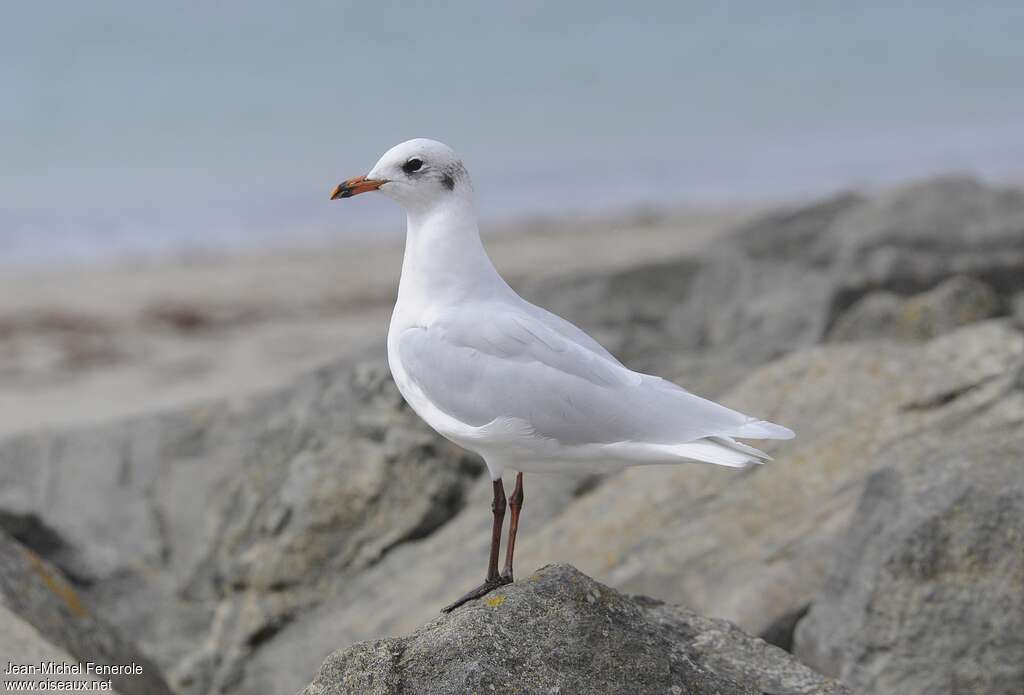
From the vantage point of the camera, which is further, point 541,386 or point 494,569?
point 494,569

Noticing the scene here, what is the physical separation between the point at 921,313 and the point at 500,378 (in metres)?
3.36

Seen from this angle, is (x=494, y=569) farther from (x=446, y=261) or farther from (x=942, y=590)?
(x=942, y=590)

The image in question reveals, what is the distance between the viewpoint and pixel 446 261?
3754 millimetres

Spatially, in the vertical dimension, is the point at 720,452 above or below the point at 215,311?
above

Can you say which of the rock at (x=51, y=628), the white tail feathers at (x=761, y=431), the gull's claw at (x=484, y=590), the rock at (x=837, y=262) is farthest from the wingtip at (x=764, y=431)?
the rock at (x=837, y=262)

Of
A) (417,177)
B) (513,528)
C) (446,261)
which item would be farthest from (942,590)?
(417,177)

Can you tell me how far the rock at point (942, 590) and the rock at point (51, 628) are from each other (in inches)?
103

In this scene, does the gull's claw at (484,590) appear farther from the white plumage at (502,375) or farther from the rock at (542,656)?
the white plumage at (502,375)

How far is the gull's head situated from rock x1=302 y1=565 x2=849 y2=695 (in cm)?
127

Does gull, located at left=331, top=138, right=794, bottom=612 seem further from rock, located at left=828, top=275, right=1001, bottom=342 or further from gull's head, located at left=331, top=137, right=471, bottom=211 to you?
rock, located at left=828, top=275, right=1001, bottom=342

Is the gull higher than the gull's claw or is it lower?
higher

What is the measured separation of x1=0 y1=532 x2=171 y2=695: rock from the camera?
3.87m

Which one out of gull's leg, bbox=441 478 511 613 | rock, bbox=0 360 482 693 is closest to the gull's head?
gull's leg, bbox=441 478 511 613

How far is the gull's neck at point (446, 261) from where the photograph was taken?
3758 mm
